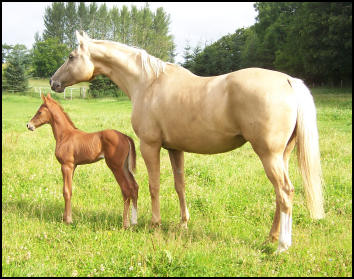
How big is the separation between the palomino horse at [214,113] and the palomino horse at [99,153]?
327 mm

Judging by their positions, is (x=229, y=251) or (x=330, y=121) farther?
(x=330, y=121)

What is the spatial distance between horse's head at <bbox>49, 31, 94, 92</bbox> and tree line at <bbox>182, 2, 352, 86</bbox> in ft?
86.9

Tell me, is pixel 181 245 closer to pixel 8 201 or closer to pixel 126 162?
pixel 126 162

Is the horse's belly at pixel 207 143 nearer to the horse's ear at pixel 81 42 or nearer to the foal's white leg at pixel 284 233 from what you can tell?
the foal's white leg at pixel 284 233

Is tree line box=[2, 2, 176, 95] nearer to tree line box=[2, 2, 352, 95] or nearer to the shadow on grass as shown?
tree line box=[2, 2, 352, 95]

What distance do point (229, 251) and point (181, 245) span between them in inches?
23.1

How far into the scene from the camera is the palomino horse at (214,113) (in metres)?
3.66

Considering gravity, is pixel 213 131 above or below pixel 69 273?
above

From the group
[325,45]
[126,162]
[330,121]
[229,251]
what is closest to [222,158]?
[126,162]

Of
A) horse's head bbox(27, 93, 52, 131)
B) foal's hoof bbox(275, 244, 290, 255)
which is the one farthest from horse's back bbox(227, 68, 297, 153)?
horse's head bbox(27, 93, 52, 131)

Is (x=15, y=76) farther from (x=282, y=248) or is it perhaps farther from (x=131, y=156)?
(x=282, y=248)

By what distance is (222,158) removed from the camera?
8.50 meters

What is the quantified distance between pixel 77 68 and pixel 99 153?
122 centimetres

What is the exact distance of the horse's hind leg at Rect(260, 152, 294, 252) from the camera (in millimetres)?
3713
